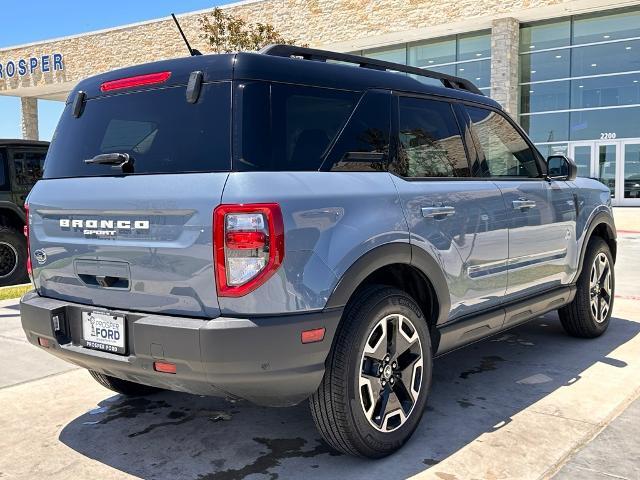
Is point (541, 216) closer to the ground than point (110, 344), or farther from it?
farther from it

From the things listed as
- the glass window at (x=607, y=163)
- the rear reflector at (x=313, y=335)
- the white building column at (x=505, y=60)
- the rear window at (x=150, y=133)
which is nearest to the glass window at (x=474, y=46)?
the white building column at (x=505, y=60)

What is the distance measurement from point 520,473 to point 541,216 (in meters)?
1.97

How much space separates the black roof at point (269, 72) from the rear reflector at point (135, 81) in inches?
0.9

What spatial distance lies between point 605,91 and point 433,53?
6798 millimetres

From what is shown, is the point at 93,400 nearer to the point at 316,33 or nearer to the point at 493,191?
the point at 493,191

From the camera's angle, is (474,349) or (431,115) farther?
(474,349)

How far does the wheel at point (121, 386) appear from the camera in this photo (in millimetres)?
3940

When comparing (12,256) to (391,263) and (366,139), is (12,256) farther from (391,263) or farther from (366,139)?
(391,263)

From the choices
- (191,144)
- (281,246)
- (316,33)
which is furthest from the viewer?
(316,33)

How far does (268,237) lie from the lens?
8.26 ft

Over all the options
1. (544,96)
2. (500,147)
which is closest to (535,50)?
(544,96)

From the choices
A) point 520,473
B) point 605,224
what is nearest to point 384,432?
point 520,473

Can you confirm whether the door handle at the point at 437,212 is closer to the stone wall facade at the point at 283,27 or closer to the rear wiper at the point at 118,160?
the rear wiper at the point at 118,160

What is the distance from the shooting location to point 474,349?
507cm
